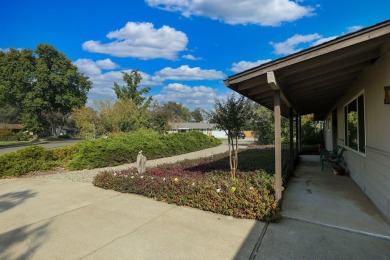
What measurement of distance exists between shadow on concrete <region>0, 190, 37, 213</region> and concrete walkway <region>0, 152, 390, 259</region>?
5cm

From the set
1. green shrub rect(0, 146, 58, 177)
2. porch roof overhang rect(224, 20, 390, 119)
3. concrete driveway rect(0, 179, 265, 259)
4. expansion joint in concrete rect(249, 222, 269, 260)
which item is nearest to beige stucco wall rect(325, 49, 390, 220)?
porch roof overhang rect(224, 20, 390, 119)

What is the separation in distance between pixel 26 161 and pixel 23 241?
695 cm

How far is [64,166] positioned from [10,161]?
1.87m

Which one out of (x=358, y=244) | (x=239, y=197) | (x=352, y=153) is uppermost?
(x=352, y=153)

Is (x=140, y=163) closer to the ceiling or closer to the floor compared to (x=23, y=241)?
closer to the ceiling

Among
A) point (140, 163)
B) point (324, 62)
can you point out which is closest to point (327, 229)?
point (324, 62)

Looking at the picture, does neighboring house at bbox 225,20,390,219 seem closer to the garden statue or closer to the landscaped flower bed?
the landscaped flower bed

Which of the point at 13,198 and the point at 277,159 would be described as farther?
the point at 13,198

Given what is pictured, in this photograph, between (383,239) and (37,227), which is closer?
(383,239)

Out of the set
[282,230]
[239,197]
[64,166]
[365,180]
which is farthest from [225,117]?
[64,166]

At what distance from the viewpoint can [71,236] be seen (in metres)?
3.62

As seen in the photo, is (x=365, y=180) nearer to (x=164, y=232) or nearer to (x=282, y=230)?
(x=282, y=230)

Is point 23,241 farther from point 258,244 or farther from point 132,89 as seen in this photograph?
Answer: point 132,89

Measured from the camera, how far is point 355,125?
6652 mm
